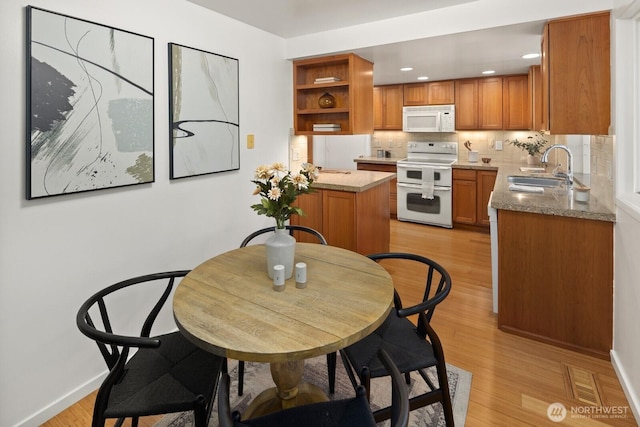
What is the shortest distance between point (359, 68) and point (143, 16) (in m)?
1.97

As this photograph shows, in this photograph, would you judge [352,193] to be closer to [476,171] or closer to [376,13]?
[376,13]

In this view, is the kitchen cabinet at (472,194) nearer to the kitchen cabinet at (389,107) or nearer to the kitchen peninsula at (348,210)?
the kitchen cabinet at (389,107)

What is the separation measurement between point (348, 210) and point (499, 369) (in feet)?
5.65

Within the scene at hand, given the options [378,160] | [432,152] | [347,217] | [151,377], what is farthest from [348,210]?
[432,152]

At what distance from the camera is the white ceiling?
102 inches

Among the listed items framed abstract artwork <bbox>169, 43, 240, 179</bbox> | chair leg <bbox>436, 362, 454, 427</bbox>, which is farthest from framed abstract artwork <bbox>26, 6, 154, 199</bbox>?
chair leg <bbox>436, 362, 454, 427</bbox>

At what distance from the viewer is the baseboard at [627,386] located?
1760 millimetres

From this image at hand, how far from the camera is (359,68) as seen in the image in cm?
354

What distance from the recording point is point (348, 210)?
3387 millimetres

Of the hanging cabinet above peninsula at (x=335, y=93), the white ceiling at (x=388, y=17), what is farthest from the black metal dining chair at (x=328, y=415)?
the hanging cabinet above peninsula at (x=335, y=93)

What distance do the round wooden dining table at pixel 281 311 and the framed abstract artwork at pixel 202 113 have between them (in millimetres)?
908

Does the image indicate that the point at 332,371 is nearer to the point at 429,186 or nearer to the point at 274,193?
A: the point at 274,193

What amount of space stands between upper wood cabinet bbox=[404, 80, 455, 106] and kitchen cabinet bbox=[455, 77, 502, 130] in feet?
0.33

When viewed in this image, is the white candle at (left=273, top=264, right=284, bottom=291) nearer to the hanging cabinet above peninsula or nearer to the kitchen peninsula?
the kitchen peninsula
